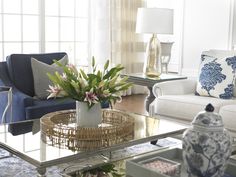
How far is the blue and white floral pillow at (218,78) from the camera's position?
3.79m

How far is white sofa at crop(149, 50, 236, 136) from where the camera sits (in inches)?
130

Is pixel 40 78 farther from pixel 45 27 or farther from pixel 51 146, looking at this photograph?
pixel 45 27

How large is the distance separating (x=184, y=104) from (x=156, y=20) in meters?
1.23

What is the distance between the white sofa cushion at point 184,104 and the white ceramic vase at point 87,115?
1287 millimetres

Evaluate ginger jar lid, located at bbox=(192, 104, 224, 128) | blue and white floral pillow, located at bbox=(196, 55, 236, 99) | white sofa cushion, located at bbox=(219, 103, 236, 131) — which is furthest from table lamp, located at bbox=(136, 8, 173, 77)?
ginger jar lid, located at bbox=(192, 104, 224, 128)

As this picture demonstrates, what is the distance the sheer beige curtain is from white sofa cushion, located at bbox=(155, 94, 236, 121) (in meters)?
2.69

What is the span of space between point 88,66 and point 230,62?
9.72ft

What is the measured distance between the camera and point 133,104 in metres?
6.09

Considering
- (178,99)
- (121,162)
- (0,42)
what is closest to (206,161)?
(121,162)

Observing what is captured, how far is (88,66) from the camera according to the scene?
6293 mm

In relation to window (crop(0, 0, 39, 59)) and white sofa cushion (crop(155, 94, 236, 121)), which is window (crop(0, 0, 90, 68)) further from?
white sofa cushion (crop(155, 94, 236, 121))

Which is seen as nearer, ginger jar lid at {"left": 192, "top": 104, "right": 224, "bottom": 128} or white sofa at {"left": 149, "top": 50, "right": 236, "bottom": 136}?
ginger jar lid at {"left": 192, "top": 104, "right": 224, "bottom": 128}

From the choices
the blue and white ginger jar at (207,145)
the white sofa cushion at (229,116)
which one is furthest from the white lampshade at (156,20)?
the blue and white ginger jar at (207,145)

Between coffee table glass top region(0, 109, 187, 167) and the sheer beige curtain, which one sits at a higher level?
the sheer beige curtain
